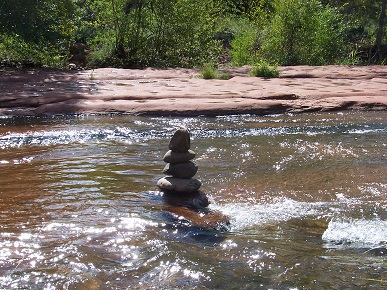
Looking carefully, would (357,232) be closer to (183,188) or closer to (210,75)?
(183,188)

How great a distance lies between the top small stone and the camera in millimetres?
4730

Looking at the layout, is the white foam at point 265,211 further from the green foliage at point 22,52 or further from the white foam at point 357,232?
the green foliage at point 22,52

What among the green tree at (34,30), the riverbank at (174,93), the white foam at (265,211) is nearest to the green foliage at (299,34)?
the riverbank at (174,93)

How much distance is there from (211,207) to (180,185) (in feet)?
1.15

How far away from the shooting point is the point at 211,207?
451 centimetres

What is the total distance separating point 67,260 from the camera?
130 inches

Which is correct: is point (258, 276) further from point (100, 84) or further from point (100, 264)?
point (100, 84)

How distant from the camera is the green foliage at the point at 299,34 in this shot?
16.0 meters

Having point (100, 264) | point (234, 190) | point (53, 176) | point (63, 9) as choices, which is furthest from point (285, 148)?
point (63, 9)

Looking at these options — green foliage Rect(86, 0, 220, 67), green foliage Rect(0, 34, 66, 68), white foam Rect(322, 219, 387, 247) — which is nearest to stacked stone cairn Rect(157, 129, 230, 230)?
white foam Rect(322, 219, 387, 247)

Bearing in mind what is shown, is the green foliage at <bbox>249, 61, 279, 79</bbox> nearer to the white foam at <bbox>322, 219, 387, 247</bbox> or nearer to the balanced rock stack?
the balanced rock stack

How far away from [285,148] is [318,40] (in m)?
10.6

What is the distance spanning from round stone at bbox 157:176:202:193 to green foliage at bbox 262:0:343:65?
12.1m

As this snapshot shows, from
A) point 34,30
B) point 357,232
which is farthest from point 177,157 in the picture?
point 34,30
